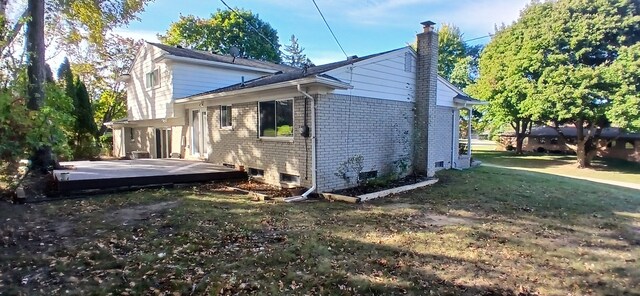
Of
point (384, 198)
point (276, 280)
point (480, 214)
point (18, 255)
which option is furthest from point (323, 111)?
point (18, 255)

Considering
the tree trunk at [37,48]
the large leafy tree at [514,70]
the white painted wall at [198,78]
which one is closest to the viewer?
the tree trunk at [37,48]

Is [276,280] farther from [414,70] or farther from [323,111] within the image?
[414,70]

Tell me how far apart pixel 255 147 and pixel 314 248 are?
A: 6.23 meters

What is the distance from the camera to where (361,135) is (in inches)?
387

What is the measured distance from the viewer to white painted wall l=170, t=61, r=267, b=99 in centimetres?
1430

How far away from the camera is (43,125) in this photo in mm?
6676

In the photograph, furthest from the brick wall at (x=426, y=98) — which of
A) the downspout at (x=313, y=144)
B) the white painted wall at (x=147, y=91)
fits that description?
the white painted wall at (x=147, y=91)

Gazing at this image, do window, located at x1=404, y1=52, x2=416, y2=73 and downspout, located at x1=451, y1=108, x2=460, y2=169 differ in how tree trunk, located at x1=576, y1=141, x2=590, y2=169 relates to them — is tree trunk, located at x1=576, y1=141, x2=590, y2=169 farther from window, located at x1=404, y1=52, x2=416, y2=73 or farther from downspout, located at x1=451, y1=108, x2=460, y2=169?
window, located at x1=404, y1=52, x2=416, y2=73

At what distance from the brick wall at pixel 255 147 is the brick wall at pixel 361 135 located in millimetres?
420

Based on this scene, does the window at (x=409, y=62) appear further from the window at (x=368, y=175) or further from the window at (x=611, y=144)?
the window at (x=611, y=144)

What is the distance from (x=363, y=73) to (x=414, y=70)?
9.19ft

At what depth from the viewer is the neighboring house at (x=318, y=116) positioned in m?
8.84

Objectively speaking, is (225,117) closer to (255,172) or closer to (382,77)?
(255,172)

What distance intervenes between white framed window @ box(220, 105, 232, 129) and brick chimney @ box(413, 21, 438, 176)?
6504 mm
